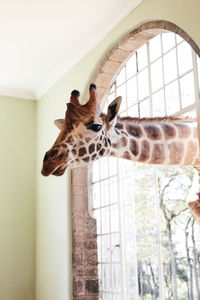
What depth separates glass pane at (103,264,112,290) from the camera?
4.60 metres

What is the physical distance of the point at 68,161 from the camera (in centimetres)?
255

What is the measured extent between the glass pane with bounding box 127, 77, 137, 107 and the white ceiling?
52cm

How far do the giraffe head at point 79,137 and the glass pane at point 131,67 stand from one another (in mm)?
1927

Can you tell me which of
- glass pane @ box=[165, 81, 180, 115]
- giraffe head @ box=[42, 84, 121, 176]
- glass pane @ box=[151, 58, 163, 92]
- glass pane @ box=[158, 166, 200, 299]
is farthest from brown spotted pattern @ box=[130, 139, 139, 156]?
glass pane @ box=[158, 166, 200, 299]

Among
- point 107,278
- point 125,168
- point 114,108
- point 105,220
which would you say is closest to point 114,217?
point 105,220

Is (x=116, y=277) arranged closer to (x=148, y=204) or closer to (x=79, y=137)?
(x=148, y=204)

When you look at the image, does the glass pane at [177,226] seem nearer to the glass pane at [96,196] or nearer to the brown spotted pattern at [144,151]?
the glass pane at [96,196]

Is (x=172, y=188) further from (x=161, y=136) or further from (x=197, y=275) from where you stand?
(x=161, y=136)

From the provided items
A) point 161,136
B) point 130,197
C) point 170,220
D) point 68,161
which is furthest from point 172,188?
point 68,161

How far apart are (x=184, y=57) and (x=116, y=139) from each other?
1.30m

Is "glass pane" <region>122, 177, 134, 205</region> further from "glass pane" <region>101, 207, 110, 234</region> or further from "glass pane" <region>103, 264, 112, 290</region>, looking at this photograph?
"glass pane" <region>103, 264, 112, 290</region>

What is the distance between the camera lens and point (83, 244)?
15.4 ft

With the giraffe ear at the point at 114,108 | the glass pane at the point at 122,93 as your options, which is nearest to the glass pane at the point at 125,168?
the glass pane at the point at 122,93

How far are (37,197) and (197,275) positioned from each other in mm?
2094
